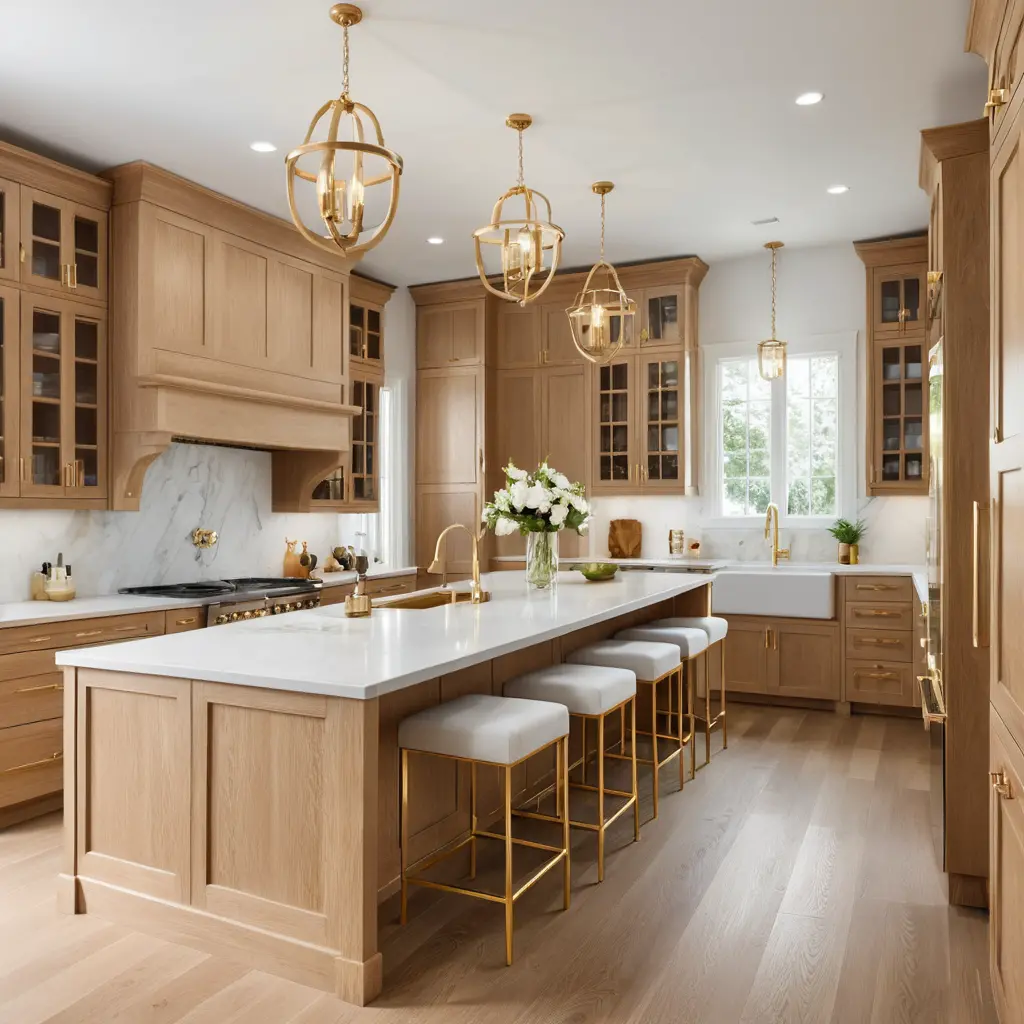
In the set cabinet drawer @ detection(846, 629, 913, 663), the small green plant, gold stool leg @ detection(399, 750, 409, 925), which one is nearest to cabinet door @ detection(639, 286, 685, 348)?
the small green plant

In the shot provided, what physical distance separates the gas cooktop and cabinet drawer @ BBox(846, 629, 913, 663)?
3.22 meters

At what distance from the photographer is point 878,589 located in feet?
17.7

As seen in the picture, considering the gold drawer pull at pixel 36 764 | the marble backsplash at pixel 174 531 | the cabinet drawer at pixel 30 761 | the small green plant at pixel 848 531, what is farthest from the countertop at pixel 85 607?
the small green plant at pixel 848 531

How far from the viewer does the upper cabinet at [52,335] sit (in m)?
3.93

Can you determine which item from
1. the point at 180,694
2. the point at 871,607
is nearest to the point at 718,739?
the point at 871,607

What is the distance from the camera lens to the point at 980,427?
9.48 ft

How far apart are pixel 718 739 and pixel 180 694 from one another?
3.30m

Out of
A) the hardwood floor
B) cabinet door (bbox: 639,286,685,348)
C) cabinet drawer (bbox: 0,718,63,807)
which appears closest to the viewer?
the hardwood floor

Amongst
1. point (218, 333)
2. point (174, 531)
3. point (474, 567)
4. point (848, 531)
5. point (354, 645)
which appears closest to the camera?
point (354, 645)

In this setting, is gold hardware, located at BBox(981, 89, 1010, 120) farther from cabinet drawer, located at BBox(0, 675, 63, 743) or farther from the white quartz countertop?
cabinet drawer, located at BBox(0, 675, 63, 743)

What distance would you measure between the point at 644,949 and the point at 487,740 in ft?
2.51

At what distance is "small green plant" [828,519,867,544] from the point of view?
231 inches

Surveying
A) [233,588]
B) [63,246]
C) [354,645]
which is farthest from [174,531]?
[354,645]

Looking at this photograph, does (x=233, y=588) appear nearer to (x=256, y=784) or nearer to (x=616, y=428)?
(x=256, y=784)
